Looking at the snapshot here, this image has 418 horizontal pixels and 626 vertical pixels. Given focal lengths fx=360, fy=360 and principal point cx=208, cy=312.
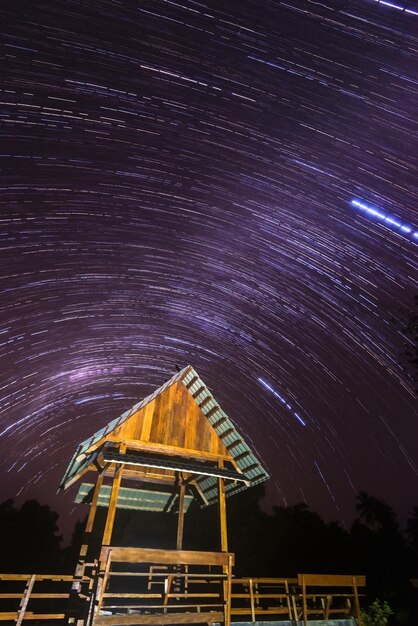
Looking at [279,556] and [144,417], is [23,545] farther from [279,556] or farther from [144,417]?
[144,417]

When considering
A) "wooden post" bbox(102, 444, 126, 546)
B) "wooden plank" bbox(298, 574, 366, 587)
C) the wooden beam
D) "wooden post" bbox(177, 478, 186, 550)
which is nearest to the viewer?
"wooden post" bbox(102, 444, 126, 546)

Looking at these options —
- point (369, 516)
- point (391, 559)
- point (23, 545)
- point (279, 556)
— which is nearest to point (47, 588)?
point (23, 545)

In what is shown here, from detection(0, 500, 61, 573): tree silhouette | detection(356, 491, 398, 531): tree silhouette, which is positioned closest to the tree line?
detection(0, 500, 61, 573): tree silhouette

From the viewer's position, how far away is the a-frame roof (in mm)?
10508

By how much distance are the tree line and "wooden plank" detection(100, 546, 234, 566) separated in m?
16.4

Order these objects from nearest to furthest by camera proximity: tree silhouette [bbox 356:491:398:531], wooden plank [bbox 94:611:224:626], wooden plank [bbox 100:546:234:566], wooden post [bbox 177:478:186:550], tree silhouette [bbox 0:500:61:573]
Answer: wooden plank [bbox 94:611:224:626] → wooden plank [bbox 100:546:234:566] → wooden post [bbox 177:478:186:550] → tree silhouette [bbox 0:500:61:573] → tree silhouette [bbox 356:491:398:531]

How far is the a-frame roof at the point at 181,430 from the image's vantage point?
414 inches

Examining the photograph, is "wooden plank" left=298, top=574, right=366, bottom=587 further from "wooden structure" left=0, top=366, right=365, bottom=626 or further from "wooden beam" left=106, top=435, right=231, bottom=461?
"wooden beam" left=106, top=435, right=231, bottom=461

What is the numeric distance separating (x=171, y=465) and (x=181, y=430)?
1.32m

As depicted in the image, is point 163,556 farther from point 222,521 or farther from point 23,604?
point 23,604

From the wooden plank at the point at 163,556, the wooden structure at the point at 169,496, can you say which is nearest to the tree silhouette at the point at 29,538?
the wooden structure at the point at 169,496

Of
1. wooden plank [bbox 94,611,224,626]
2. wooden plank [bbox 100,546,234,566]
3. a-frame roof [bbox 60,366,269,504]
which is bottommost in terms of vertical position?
wooden plank [bbox 94,611,224,626]

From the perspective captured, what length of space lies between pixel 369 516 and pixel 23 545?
4495cm

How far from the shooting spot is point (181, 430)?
11195mm
